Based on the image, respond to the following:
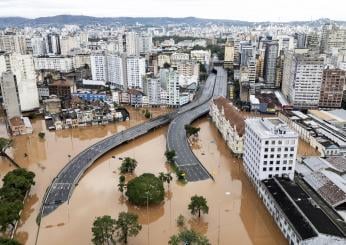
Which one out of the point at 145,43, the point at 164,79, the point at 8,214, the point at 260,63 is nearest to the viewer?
the point at 8,214

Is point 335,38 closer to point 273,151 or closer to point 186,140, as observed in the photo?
point 186,140

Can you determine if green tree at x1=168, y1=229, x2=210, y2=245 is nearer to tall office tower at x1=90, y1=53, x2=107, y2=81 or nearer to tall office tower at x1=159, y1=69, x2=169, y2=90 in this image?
tall office tower at x1=159, y1=69, x2=169, y2=90

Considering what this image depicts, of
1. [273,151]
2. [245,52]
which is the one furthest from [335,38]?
[273,151]

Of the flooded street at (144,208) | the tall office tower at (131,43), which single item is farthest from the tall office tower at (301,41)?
the flooded street at (144,208)

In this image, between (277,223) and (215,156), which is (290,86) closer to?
(215,156)

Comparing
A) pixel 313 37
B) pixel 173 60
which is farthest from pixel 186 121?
pixel 313 37

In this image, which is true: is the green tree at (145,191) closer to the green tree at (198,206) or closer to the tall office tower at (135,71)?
the green tree at (198,206)

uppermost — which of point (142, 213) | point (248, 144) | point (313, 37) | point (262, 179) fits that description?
point (313, 37)
